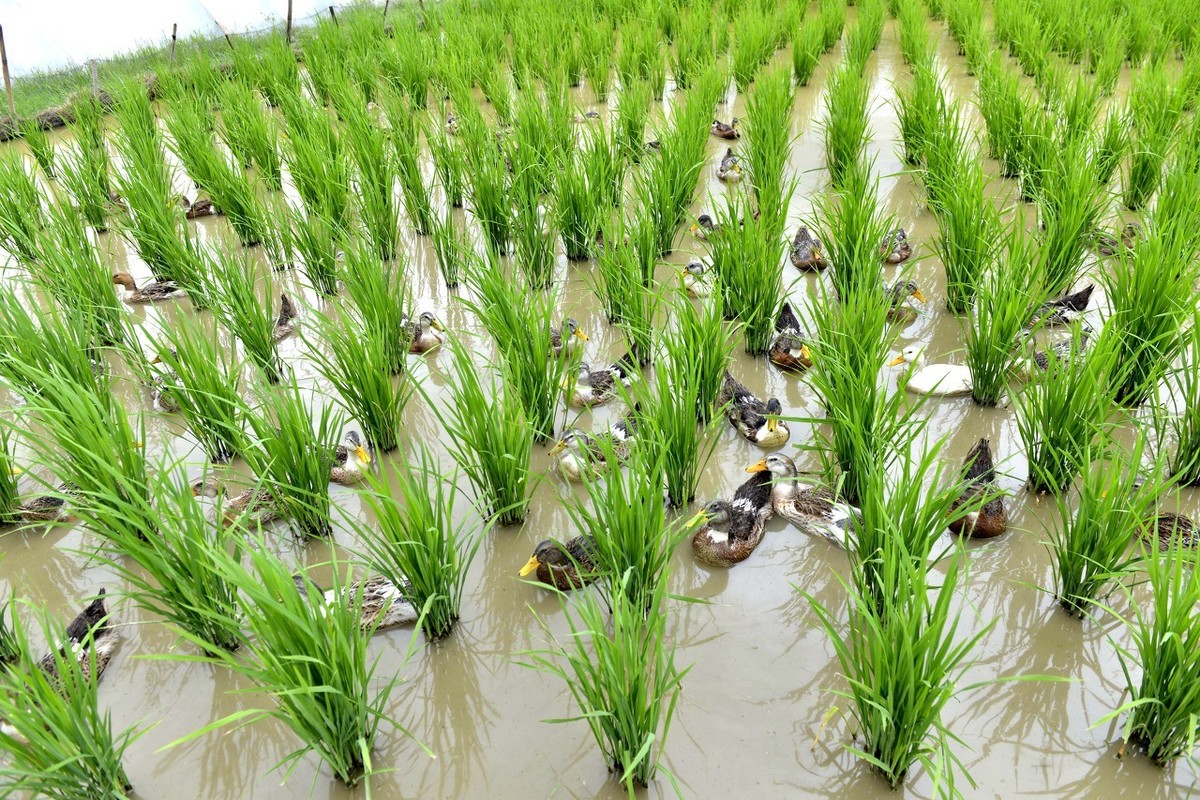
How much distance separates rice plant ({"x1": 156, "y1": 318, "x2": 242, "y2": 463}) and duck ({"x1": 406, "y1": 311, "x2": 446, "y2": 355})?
72cm

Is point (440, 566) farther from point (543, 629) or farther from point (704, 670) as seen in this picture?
point (704, 670)

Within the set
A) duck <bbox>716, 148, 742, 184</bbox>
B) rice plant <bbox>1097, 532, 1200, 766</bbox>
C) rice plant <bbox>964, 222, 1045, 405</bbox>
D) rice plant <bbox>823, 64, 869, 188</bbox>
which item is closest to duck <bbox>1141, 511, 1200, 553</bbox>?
rice plant <bbox>1097, 532, 1200, 766</bbox>

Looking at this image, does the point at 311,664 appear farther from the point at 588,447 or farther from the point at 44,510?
the point at 44,510

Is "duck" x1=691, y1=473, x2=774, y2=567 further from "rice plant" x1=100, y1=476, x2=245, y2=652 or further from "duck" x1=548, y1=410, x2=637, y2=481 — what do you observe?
"rice plant" x1=100, y1=476, x2=245, y2=652

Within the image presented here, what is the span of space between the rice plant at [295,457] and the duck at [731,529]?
1.05 m

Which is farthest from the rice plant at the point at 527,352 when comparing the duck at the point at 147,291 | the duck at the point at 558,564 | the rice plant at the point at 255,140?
the rice plant at the point at 255,140

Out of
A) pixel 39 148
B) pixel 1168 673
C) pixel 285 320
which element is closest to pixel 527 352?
pixel 285 320

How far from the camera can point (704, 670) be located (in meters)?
2.08

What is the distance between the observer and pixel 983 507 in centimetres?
230

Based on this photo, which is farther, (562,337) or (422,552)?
(562,337)

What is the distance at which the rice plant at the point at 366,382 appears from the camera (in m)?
2.65

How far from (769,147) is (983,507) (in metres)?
2.32

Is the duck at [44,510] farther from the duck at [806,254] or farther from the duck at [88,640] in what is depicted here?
the duck at [806,254]

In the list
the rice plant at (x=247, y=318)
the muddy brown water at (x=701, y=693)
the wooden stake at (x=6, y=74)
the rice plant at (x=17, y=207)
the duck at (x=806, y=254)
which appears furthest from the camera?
the wooden stake at (x=6, y=74)
